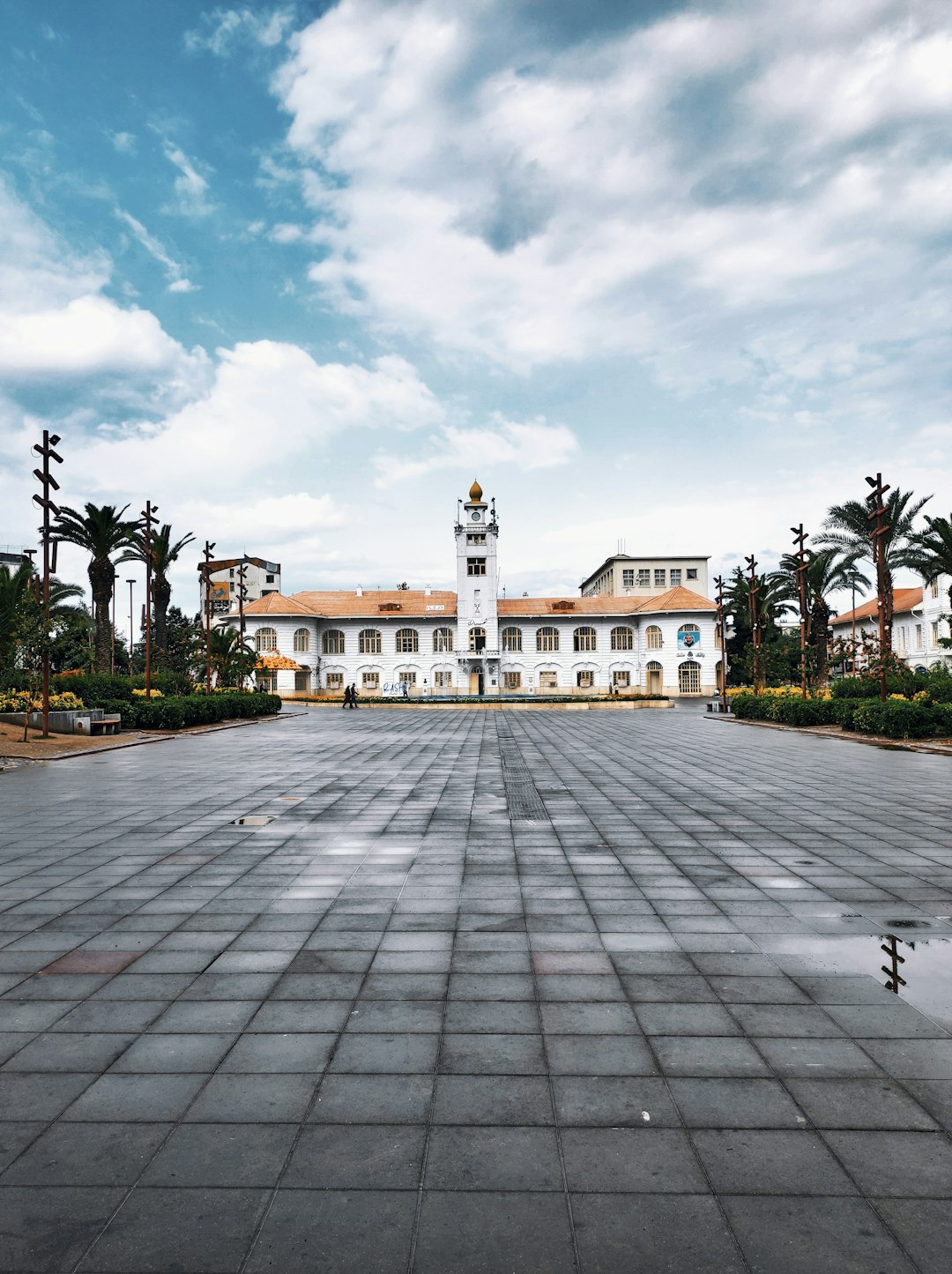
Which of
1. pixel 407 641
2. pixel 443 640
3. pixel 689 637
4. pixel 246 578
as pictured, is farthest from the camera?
pixel 246 578

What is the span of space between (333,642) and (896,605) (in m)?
42.2

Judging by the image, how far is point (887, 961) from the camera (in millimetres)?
4500

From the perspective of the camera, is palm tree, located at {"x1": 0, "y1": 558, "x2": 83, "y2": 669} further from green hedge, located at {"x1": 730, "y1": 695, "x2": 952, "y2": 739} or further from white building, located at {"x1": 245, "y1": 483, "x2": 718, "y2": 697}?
white building, located at {"x1": 245, "y1": 483, "x2": 718, "y2": 697}

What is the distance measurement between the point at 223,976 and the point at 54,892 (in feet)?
8.16

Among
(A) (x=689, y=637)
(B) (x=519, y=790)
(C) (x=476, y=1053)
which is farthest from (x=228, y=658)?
(A) (x=689, y=637)

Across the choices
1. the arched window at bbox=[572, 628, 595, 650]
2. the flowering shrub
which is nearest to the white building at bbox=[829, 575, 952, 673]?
the arched window at bbox=[572, 628, 595, 650]

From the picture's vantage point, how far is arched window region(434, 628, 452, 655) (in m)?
60.2

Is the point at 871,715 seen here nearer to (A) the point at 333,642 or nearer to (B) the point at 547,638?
(B) the point at 547,638

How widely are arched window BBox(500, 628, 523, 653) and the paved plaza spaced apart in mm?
51923

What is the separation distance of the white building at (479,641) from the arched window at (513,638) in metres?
0.07

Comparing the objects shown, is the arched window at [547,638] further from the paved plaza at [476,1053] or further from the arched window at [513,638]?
the paved plaza at [476,1053]

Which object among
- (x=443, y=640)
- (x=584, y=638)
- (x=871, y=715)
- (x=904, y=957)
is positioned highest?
(x=443, y=640)

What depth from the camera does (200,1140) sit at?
283cm

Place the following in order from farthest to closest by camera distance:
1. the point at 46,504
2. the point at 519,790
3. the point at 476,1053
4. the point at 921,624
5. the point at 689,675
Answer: the point at 689,675 < the point at 921,624 < the point at 46,504 < the point at 519,790 < the point at 476,1053
